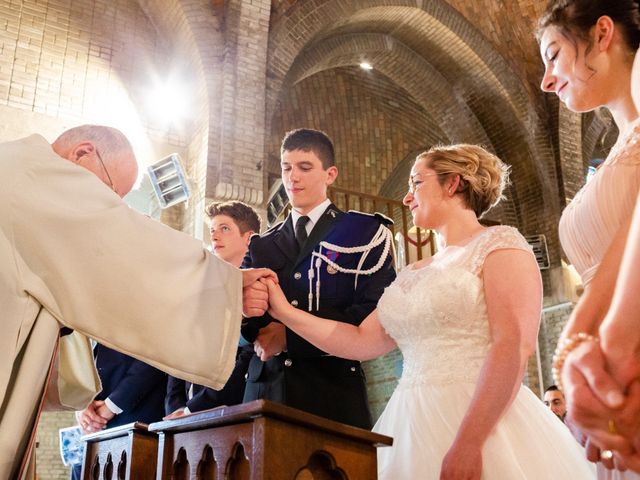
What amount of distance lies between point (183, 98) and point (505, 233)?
614 centimetres

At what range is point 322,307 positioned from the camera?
244cm

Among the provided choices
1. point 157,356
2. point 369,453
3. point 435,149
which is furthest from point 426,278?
point 157,356

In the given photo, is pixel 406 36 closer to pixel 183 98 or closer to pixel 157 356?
pixel 183 98

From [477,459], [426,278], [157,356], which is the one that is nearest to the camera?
[477,459]

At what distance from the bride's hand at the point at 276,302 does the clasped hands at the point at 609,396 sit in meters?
1.36

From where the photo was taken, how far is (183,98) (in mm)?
7605

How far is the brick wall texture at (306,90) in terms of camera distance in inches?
275

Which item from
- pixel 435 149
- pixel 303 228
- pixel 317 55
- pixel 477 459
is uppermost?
pixel 317 55

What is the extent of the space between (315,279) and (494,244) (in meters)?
0.72

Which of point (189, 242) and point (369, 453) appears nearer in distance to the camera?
point (369, 453)

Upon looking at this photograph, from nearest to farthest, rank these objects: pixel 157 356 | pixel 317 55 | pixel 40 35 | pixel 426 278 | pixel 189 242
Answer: pixel 157 356 → pixel 189 242 → pixel 426 278 → pixel 40 35 → pixel 317 55

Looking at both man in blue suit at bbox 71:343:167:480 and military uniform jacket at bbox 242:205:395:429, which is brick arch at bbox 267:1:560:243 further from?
military uniform jacket at bbox 242:205:395:429

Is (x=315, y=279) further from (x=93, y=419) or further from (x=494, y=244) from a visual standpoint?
(x=93, y=419)

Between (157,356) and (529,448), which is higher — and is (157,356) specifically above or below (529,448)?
above
